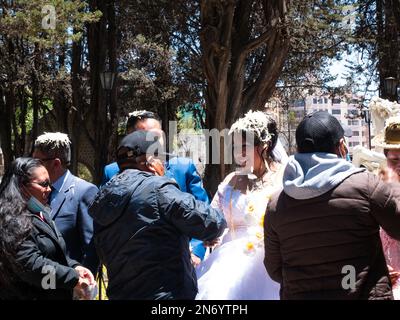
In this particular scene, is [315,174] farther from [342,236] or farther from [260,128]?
[260,128]

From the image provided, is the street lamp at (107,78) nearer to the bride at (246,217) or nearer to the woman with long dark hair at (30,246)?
the bride at (246,217)

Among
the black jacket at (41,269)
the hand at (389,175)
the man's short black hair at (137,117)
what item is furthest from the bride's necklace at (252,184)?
the black jacket at (41,269)

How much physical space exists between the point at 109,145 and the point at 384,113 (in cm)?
1400

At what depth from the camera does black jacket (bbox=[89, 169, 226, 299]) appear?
2799 millimetres

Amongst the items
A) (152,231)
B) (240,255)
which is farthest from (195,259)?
(152,231)

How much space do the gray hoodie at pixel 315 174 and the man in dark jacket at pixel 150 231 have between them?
46 cm

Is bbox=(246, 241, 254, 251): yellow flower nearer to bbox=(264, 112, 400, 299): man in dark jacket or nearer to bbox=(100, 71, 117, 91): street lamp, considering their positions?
bbox=(264, 112, 400, 299): man in dark jacket

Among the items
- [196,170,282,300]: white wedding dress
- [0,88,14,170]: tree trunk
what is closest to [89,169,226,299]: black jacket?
[196,170,282,300]: white wedding dress

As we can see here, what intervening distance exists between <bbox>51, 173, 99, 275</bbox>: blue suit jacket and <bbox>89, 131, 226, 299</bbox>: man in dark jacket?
32.2 inches

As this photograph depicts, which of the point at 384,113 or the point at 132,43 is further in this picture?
the point at 132,43

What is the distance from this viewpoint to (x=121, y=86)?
73.8 ft

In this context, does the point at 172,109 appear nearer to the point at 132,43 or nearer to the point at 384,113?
the point at 132,43

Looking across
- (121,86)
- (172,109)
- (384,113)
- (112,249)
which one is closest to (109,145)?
(121,86)
